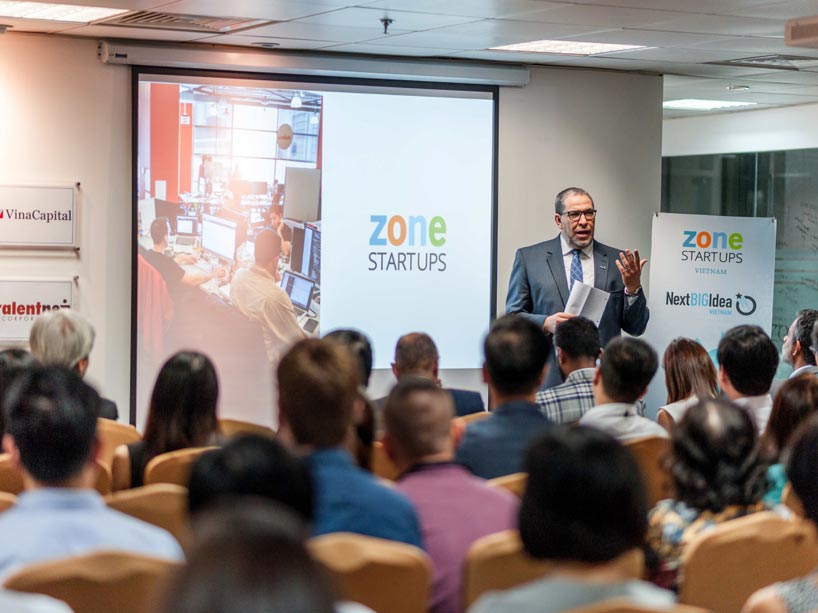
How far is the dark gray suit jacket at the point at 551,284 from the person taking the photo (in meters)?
7.34

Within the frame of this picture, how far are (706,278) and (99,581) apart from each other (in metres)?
7.26

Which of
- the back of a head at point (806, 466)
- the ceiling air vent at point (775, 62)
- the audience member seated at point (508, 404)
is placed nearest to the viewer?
the back of a head at point (806, 466)

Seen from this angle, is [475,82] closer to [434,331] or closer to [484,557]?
[434,331]

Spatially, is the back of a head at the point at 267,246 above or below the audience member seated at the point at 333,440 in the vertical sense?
above

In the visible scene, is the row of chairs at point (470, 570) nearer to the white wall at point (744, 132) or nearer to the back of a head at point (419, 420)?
the back of a head at point (419, 420)

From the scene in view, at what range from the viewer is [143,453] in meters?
3.85

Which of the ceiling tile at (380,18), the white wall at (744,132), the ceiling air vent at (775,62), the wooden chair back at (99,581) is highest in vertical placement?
the ceiling air vent at (775,62)

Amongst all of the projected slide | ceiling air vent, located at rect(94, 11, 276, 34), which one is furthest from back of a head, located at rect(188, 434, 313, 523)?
the projected slide

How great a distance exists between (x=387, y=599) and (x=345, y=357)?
30.5 inches

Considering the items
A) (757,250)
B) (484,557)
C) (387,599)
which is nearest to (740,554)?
(484,557)

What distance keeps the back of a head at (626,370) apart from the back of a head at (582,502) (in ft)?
8.11

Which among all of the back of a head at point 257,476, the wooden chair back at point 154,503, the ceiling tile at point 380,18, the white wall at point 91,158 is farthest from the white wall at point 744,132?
the back of a head at point 257,476

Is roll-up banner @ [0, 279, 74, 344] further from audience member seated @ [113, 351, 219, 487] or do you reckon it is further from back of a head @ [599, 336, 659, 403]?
back of a head @ [599, 336, 659, 403]

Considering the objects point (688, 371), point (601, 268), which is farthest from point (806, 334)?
point (601, 268)
